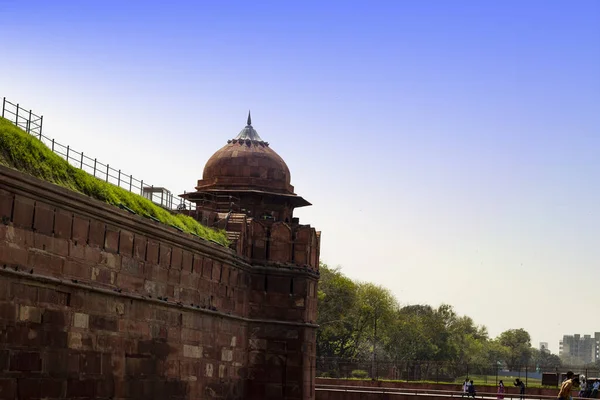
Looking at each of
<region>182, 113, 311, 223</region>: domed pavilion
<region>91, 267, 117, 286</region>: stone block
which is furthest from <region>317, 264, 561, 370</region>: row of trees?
<region>91, 267, 117, 286</region>: stone block

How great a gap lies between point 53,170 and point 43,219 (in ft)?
4.53

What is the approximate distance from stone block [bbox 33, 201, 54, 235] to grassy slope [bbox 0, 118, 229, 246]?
57 cm

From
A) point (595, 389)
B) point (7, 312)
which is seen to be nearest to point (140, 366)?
point (7, 312)

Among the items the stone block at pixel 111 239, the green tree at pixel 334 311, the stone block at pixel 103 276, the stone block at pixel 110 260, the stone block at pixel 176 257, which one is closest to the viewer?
the stone block at pixel 103 276

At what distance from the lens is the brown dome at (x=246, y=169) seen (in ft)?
100

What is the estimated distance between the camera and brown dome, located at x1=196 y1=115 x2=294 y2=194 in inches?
1203

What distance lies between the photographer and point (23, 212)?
16.4m

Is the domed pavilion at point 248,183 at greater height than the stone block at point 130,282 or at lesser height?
greater

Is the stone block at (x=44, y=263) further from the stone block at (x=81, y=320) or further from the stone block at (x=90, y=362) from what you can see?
the stone block at (x=90, y=362)

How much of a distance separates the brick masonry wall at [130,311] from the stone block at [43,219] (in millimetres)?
32

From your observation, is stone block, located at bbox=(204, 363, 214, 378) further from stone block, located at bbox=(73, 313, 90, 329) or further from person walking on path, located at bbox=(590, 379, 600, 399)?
person walking on path, located at bbox=(590, 379, 600, 399)

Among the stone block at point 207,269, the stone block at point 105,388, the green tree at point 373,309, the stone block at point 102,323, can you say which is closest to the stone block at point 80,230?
the stone block at point 102,323

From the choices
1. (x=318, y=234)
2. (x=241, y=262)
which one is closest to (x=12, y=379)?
(x=241, y=262)

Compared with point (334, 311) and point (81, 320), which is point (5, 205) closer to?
point (81, 320)
